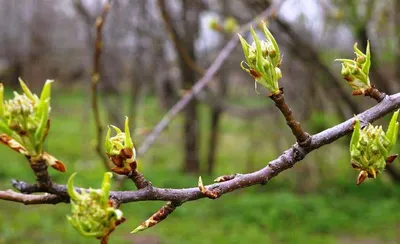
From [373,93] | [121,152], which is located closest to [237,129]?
[373,93]

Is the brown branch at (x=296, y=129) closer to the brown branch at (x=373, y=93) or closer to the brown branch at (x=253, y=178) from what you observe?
the brown branch at (x=253, y=178)

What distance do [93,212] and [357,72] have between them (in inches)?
22.0

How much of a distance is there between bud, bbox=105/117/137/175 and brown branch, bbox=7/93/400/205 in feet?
0.20

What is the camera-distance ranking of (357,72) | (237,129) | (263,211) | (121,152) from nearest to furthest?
(121,152) → (357,72) → (263,211) → (237,129)

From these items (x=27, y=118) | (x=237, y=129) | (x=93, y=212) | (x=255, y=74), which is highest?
(x=237, y=129)

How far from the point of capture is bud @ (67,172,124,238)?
2.35 feet

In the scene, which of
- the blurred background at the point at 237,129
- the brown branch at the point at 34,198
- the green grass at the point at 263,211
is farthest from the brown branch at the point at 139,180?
the green grass at the point at 263,211

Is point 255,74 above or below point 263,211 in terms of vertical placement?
below

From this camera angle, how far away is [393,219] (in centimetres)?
598

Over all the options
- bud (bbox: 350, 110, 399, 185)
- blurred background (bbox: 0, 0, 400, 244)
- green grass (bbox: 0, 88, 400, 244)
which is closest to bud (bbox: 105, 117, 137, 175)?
bud (bbox: 350, 110, 399, 185)

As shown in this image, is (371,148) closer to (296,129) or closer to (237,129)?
(296,129)

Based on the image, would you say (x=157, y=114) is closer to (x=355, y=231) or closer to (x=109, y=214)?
(x=355, y=231)

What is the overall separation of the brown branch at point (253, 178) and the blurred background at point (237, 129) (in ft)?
7.26

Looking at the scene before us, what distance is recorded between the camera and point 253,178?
2.83ft
